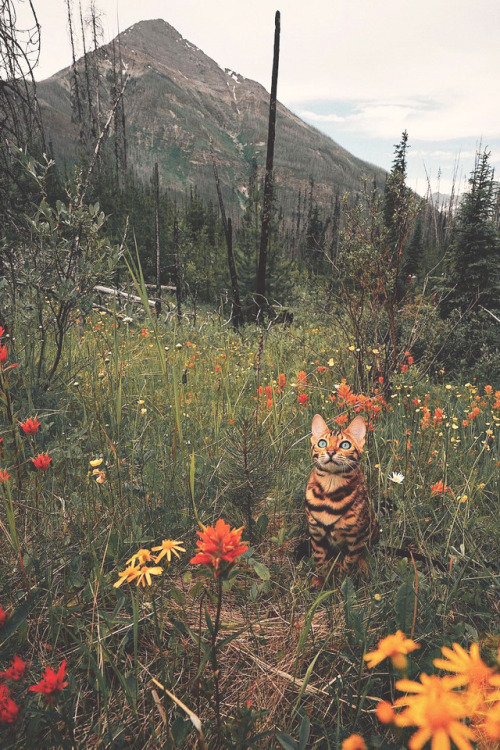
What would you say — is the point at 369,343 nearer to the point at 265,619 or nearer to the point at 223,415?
the point at 223,415

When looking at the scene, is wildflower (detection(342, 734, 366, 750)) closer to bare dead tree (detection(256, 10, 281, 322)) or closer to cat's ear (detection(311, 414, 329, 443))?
cat's ear (detection(311, 414, 329, 443))

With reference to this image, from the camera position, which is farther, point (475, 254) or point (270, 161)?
point (475, 254)

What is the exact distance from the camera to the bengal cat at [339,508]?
4.95 feet

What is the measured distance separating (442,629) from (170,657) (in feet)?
2.87

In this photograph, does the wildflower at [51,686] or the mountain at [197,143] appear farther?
the mountain at [197,143]

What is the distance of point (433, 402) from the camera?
14.2 feet

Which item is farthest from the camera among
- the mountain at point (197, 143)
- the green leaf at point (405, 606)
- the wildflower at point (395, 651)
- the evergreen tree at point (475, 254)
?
the mountain at point (197, 143)

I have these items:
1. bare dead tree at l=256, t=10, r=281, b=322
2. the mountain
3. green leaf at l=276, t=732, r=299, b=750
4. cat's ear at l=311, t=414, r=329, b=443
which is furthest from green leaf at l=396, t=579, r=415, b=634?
the mountain

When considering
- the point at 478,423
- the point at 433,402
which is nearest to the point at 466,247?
the point at 433,402

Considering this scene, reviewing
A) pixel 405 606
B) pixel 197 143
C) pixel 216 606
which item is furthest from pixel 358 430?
pixel 197 143

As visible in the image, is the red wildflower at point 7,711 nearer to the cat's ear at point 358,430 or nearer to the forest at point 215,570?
the forest at point 215,570

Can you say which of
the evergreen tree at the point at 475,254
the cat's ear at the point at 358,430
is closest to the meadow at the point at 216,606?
the cat's ear at the point at 358,430

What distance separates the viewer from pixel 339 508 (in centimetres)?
151

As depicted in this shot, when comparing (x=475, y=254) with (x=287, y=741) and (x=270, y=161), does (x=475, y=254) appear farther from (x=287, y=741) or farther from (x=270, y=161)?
(x=287, y=741)
